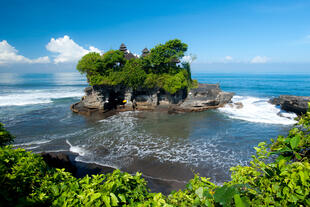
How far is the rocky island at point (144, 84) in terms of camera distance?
25.4 metres

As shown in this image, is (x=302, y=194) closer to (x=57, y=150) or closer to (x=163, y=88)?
(x=57, y=150)

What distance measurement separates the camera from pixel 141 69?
88.2ft

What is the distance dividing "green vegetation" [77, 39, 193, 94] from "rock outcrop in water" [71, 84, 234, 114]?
56.2 inches

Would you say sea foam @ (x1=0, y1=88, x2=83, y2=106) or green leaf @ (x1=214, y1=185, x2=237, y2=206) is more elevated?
green leaf @ (x1=214, y1=185, x2=237, y2=206)

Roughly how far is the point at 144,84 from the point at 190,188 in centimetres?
Answer: 2391

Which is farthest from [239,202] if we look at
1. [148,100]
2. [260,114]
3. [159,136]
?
[148,100]

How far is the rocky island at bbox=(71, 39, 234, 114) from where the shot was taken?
1001 inches

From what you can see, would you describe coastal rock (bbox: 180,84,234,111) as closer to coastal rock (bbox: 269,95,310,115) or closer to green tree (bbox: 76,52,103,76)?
coastal rock (bbox: 269,95,310,115)

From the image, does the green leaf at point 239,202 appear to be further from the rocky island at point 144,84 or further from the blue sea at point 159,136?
the rocky island at point 144,84

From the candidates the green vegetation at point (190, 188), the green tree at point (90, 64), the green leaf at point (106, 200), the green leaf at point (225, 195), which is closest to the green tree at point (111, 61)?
the green tree at point (90, 64)

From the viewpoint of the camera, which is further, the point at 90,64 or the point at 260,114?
the point at 90,64

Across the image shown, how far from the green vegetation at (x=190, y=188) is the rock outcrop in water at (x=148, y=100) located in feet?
74.4

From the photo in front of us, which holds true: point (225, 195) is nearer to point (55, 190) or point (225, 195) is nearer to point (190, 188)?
point (190, 188)

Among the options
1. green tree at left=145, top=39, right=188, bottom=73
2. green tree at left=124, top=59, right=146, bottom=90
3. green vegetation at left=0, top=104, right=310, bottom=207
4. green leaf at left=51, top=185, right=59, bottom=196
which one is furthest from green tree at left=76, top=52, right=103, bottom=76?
green leaf at left=51, top=185, right=59, bottom=196
